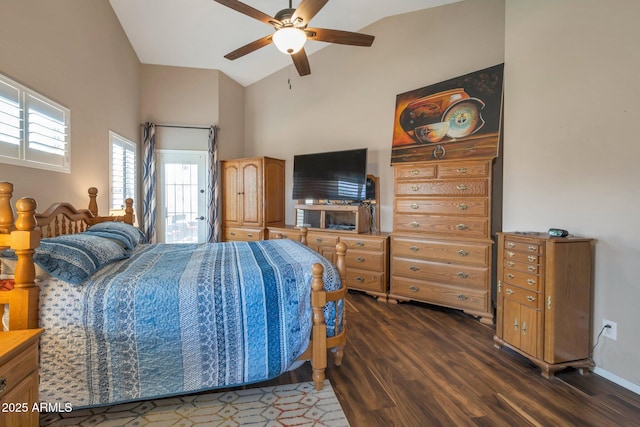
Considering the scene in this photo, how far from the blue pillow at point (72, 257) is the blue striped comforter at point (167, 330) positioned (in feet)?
0.20

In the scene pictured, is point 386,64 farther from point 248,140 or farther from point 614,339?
point 614,339

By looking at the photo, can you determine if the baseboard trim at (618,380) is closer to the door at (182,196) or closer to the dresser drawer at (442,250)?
the dresser drawer at (442,250)

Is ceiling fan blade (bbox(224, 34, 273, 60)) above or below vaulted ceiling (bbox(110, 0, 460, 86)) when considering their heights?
below

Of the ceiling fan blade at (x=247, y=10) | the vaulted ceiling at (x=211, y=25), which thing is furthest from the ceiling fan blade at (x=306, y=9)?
the vaulted ceiling at (x=211, y=25)

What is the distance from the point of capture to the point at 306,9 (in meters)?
2.26

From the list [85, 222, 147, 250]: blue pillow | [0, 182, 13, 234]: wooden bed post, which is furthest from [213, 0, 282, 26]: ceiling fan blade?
[85, 222, 147, 250]: blue pillow

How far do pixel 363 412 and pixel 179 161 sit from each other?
4521mm

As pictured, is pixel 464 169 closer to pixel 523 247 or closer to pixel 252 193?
pixel 523 247

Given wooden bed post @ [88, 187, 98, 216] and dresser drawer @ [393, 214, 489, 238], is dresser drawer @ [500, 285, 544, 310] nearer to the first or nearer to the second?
dresser drawer @ [393, 214, 489, 238]

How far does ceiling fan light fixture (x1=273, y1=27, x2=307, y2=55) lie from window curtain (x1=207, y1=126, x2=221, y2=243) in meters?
2.80

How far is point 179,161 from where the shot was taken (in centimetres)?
489

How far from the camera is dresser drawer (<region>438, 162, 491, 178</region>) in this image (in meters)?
2.95

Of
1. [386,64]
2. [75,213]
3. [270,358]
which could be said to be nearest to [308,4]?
[386,64]

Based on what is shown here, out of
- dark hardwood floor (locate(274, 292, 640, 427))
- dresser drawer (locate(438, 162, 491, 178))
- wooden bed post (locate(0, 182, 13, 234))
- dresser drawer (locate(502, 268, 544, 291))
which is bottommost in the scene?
dark hardwood floor (locate(274, 292, 640, 427))
